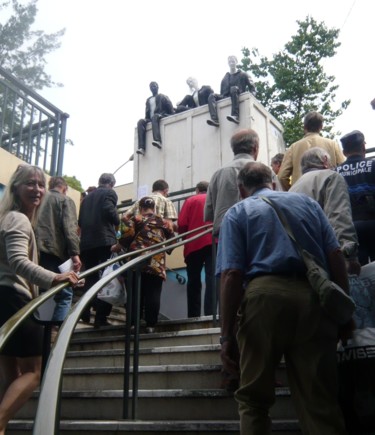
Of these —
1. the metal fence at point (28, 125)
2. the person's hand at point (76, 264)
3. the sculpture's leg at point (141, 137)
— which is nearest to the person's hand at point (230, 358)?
the person's hand at point (76, 264)

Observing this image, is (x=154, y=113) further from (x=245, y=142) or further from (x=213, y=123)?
(x=245, y=142)

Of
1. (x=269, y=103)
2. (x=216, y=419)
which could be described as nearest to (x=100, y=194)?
(x=216, y=419)

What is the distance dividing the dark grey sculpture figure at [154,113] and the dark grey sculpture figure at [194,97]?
28 centimetres

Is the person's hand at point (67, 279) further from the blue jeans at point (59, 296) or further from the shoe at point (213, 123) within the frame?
the shoe at point (213, 123)

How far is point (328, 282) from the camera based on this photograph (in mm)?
2275

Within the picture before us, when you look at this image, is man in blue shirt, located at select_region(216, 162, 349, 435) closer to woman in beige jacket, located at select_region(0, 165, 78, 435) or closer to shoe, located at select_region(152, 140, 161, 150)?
woman in beige jacket, located at select_region(0, 165, 78, 435)

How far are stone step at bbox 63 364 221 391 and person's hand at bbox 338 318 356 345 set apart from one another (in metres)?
1.00

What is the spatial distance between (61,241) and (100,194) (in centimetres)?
100

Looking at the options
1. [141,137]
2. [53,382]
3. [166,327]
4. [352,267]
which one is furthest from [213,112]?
[53,382]

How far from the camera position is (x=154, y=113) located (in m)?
12.5

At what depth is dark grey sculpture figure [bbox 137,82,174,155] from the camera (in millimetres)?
12246

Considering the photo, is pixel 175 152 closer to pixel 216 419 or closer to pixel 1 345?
pixel 216 419

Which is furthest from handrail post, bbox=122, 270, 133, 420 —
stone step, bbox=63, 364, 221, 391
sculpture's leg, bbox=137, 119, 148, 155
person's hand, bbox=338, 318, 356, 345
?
sculpture's leg, bbox=137, 119, 148, 155

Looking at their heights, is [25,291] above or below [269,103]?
below
